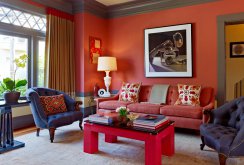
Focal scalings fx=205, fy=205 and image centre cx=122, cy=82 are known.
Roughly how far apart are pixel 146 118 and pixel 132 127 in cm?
25

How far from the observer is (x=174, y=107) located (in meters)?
3.89

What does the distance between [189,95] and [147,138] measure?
80.1 inches

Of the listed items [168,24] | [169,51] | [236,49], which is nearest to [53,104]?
[169,51]

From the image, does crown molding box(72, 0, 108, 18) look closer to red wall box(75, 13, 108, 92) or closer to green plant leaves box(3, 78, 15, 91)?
red wall box(75, 13, 108, 92)

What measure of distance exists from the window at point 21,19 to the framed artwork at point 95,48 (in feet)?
3.99

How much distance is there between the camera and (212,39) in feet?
14.8

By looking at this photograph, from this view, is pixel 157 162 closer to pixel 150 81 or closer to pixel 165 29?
pixel 150 81

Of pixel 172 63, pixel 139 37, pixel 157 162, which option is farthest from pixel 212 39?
pixel 157 162

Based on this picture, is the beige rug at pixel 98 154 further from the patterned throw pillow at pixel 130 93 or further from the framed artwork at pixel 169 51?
the framed artwork at pixel 169 51

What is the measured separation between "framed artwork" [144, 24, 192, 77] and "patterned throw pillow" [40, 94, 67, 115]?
2279 millimetres

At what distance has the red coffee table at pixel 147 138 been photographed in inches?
94.5

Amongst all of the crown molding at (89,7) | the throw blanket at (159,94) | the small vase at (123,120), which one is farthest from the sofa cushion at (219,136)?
the crown molding at (89,7)

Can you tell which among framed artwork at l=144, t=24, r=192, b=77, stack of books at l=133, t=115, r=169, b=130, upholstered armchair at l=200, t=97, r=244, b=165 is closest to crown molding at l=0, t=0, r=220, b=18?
framed artwork at l=144, t=24, r=192, b=77

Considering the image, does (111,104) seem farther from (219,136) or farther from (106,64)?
(219,136)
